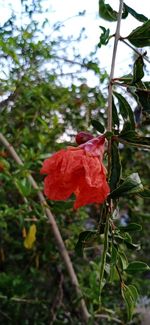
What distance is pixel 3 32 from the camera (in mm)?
1268

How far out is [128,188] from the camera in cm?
67

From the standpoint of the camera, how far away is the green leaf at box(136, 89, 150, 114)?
0.74 m

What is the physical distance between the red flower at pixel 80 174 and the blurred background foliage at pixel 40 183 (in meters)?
0.74

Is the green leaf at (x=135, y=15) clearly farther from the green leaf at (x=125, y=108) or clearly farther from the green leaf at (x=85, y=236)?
the green leaf at (x=85, y=236)

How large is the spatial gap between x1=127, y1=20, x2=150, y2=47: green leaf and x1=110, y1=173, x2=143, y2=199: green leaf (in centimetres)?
26

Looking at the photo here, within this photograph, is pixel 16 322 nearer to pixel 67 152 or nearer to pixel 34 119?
pixel 34 119

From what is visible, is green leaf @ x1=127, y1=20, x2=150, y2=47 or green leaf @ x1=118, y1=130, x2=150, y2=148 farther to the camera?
green leaf @ x1=127, y1=20, x2=150, y2=47

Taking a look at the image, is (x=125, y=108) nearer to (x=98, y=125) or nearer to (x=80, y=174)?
(x=98, y=125)

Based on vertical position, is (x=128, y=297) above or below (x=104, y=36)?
below

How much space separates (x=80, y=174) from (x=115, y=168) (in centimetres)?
8

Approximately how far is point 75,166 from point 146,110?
0.59 feet

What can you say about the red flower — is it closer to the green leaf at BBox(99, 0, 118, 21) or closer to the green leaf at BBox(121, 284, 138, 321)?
the green leaf at BBox(121, 284, 138, 321)

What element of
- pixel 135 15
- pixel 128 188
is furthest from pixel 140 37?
Result: pixel 128 188

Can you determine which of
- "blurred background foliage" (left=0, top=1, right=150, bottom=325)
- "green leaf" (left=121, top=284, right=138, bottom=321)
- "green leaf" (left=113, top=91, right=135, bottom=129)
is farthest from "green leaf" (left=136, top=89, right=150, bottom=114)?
"blurred background foliage" (left=0, top=1, right=150, bottom=325)
